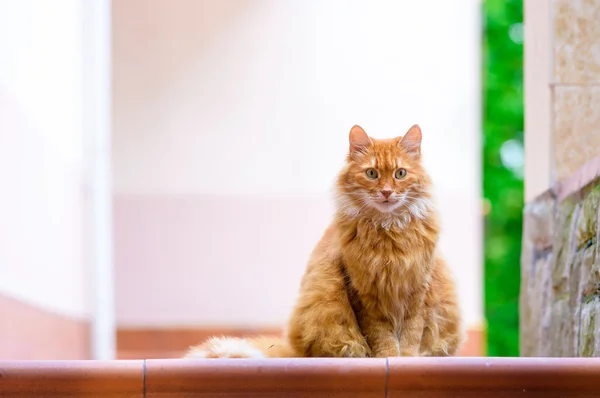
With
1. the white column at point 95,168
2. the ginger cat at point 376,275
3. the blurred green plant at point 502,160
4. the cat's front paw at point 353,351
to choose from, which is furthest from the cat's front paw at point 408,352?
the blurred green plant at point 502,160

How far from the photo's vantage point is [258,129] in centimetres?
704

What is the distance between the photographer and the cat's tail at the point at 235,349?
231cm

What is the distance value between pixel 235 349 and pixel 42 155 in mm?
2499

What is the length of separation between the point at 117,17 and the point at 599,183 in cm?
541

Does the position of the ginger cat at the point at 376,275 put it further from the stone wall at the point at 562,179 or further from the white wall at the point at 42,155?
the white wall at the point at 42,155

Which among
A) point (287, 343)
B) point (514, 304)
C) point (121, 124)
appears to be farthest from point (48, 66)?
point (514, 304)

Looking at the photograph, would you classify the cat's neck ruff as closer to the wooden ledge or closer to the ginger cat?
the ginger cat

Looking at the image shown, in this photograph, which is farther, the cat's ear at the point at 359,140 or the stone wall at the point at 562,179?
the stone wall at the point at 562,179

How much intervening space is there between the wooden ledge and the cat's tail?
36 centimetres

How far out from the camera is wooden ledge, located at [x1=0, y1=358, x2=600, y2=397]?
1911mm

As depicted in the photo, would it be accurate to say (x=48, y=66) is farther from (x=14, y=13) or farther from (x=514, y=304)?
(x=514, y=304)

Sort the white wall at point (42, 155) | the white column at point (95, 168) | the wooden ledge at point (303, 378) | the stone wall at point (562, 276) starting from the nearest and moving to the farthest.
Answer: the wooden ledge at point (303, 378) → the stone wall at point (562, 276) → the white wall at point (42, 155) → the white column at point (95, 168)

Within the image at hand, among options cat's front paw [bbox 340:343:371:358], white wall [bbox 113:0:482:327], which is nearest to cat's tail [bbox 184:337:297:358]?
cat's front paw [bbox 340:343:371:358]

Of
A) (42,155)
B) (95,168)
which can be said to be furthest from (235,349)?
(95,168)
